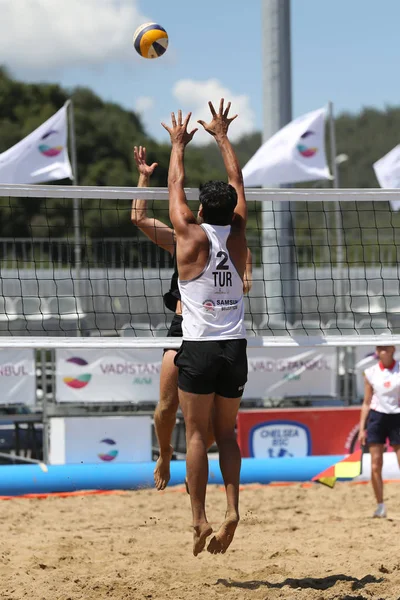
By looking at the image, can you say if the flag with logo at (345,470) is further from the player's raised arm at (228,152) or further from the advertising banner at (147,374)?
the player's raised arm at (228,152)

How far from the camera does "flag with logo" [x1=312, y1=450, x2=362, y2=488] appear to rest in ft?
34.0

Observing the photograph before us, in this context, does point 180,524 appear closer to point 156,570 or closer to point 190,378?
point 156,570

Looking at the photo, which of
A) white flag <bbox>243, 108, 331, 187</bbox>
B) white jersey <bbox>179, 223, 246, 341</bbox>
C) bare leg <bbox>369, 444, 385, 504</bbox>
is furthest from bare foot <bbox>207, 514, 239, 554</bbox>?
white flag <bbox>243, 108, 331, 187</bbox>

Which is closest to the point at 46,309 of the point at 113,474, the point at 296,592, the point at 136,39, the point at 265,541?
the point at 113,474

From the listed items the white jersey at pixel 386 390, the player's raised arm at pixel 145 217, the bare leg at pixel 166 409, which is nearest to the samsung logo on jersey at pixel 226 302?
the bare leg at pixel 166 409

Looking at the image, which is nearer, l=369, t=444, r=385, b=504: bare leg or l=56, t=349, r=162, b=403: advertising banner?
l=369, t=444, r=385, b=504: bare leg

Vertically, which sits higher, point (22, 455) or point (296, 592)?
point (22, 455)

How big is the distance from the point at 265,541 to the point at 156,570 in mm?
1654

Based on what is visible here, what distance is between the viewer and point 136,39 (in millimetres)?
6418

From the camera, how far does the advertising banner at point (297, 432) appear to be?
1154 centimetres

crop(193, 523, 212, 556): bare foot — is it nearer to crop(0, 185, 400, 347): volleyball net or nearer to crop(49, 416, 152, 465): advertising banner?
crop(0, 185, 400, 347): volleyball net

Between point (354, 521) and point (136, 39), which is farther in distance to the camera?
point (354, 521)

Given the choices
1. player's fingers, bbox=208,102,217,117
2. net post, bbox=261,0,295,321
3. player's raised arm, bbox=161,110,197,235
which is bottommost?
player's raised arm, bbox=161,110,197,235

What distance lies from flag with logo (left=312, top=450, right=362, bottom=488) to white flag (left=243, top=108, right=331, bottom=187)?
478 centimetres
